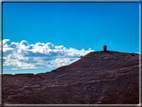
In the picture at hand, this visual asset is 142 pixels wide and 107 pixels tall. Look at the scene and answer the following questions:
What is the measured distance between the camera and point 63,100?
54.9 ft

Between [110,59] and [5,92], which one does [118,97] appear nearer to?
[110,59]

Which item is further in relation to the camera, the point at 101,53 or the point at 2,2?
the point at 101,53

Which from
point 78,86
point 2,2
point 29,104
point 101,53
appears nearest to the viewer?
point 2,2

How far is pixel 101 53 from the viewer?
23.4 metres

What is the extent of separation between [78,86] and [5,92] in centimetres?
720

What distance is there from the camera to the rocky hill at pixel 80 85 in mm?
16734

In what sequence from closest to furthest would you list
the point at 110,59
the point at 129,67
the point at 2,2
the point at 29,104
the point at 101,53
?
the point at 2,2 → the point at 29,104 → the point at 129,67 → the point at 110,59 → the point at 101,53

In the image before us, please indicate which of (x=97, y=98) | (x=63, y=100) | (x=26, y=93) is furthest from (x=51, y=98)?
(x=97, y=98)

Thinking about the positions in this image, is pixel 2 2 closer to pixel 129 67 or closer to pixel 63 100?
pixel 63 100

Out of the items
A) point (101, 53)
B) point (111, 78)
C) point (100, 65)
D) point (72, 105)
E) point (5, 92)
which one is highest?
point (101, 53)

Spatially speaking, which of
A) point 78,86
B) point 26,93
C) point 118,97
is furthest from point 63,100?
point 118,97

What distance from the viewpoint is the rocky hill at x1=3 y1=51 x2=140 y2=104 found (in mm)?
16734

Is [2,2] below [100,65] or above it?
above

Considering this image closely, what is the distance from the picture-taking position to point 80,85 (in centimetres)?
1816
